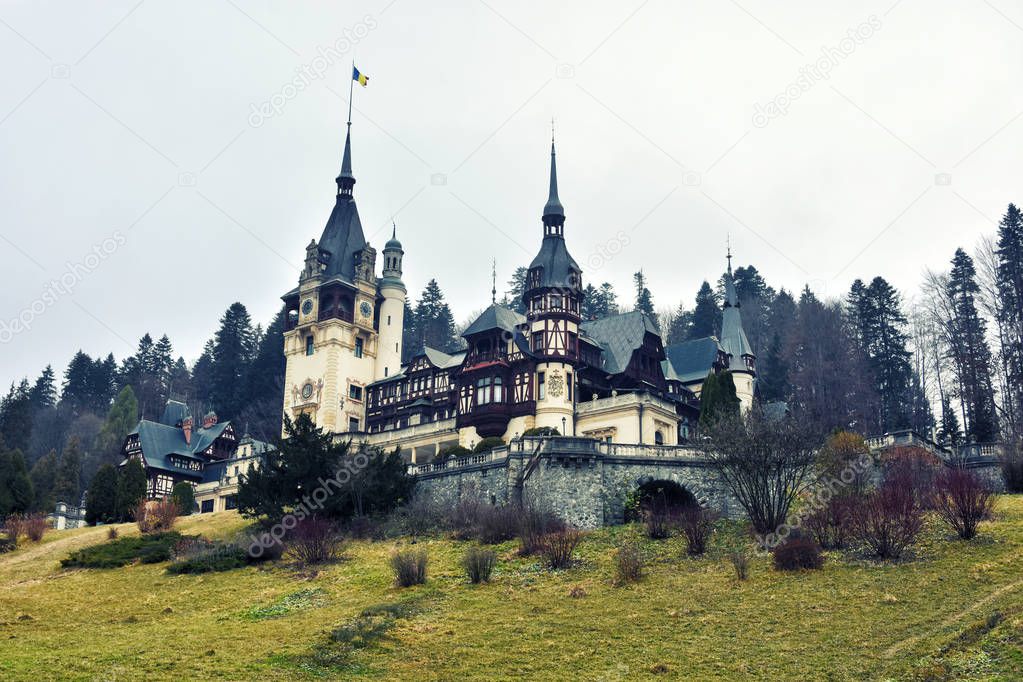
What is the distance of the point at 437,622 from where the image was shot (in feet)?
104

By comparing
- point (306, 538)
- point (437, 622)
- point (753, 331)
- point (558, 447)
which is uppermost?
point (753, 331)

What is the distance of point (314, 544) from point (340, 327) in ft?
106

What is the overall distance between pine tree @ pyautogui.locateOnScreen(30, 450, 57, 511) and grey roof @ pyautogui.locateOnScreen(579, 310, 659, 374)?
36.4 m

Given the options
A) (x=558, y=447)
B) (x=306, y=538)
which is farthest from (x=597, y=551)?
(x=306, y=538)

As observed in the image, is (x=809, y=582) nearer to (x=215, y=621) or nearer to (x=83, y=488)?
(x=215, y=621)

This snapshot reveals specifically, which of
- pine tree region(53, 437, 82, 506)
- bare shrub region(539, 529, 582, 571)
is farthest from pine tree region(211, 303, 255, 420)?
bare shrub region(539, 529, 582, 571)

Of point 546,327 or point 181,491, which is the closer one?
point 546,327

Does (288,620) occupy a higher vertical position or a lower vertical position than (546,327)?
lower

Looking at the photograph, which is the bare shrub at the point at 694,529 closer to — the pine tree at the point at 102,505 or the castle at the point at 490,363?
the castle at the point at 490,363

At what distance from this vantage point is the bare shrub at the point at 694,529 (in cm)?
3888

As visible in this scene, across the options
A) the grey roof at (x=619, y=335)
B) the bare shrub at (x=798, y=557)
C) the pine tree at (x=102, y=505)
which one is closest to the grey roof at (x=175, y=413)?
the pine tree at (x=102, y=505)

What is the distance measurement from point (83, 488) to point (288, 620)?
5883cm

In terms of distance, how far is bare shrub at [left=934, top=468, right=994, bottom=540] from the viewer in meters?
35.5

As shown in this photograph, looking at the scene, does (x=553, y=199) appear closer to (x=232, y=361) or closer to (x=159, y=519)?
(x=159, y=519)
